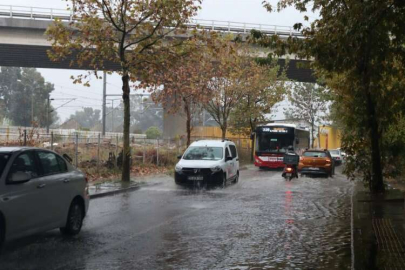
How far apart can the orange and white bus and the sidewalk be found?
750 inches

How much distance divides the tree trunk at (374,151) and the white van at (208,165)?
5732 mm

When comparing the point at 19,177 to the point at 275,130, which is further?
the point at 275,130

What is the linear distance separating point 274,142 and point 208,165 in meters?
16.4

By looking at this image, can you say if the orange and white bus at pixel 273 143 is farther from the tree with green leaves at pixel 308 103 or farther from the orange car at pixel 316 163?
the tree with green leaves at pixel 308 103

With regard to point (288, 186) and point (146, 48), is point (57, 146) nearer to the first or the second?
point (146, 48)

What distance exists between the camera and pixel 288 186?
2256cm

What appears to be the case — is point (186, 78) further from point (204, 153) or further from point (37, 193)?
point (37, 193)

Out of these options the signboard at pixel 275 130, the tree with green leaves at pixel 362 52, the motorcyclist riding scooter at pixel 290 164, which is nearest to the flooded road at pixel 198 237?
the tree with green leaves at pixel 362 52

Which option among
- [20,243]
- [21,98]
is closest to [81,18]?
[20,243]

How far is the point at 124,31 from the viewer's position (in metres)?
20.2

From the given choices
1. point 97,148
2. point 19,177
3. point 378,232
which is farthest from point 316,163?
point 19,177

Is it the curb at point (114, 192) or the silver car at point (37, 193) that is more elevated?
the silver car at point (37, 193)

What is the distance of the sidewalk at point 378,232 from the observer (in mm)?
7867

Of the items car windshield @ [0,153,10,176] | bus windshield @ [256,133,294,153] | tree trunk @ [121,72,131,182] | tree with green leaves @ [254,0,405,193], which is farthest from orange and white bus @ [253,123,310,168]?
car windshield @ [0,153,10,176]
